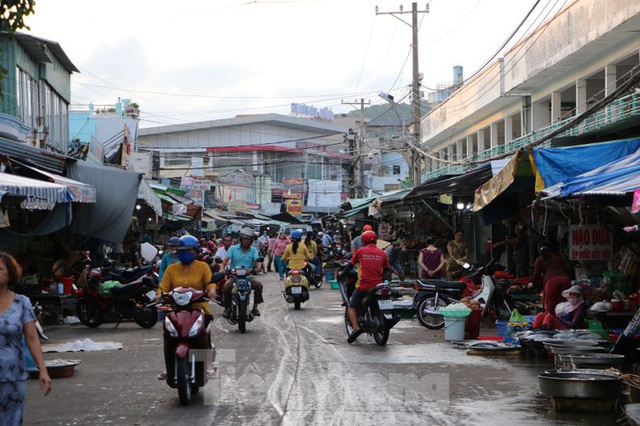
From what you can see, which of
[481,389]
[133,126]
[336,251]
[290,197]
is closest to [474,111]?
[336,251]

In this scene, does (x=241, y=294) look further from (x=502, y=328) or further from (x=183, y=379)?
(x=183, y=379)

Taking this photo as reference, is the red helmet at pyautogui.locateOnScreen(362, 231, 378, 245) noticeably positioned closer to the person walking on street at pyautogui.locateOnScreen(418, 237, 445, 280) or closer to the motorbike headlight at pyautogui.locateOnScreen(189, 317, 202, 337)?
the motorbike headlight at pyautogui.locateOnScreen(189, 317, 202, 337)

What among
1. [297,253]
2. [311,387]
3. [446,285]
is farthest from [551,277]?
[297,253]

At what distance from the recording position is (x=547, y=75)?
2417cm

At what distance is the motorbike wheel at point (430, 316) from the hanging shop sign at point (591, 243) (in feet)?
9.12

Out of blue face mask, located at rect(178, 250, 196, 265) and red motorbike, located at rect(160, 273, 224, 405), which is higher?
blue face mask, located at rect(178, 250, 196, 265)

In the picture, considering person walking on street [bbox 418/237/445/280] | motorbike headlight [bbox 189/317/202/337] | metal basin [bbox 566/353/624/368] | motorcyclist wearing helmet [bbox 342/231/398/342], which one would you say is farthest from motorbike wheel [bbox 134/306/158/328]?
metal basin [bbox 566/353/624/368]

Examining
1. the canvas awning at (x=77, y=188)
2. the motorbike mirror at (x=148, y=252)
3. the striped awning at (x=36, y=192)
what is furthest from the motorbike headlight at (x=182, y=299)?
the motorbike mirror at (x=148, y=252)

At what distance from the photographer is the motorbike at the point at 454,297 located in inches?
623

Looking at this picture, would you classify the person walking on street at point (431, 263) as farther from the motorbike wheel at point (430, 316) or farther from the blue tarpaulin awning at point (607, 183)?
the blue tarpaulin awning at point (607, 183)

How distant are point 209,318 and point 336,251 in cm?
2405

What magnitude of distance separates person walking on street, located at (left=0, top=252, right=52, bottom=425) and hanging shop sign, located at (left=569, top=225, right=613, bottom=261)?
10289mm

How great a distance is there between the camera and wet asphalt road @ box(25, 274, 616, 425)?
26.6 ft

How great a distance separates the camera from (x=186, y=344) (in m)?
8.82
